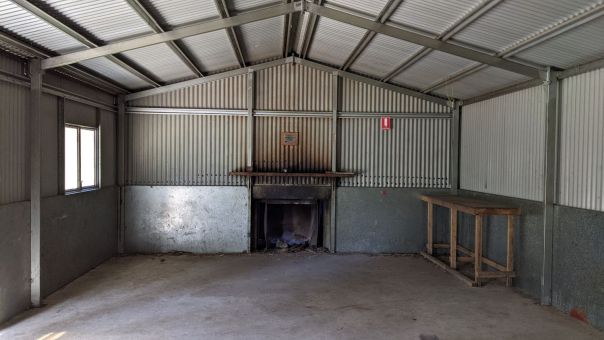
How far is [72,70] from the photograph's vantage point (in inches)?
250

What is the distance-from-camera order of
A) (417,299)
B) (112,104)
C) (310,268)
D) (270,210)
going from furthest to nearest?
1. (270,210)
2. (112,104)
3. (310,268)
4. (417,299)

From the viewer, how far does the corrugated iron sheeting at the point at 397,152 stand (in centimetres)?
917

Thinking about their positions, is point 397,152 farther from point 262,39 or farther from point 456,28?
point 456,28

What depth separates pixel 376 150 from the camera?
9.18 metres

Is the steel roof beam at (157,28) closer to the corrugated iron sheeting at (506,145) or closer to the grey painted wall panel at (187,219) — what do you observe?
the grey painted wall panel at (187,219)

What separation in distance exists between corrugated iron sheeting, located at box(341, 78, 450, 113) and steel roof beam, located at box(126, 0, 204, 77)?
10.6ft

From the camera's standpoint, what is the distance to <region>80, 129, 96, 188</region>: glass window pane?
292 inches

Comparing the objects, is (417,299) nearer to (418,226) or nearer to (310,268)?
(310,268)

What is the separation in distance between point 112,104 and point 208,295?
460cm

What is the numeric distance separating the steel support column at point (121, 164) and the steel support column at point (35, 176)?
310cm

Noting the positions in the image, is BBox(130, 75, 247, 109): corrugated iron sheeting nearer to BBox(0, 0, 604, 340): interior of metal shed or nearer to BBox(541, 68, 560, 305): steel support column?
BBox(0, 0, 604, 340): interior of metal shed

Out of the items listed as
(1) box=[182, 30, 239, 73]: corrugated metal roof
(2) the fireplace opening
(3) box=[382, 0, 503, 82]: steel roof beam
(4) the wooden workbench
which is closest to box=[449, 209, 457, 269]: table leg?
(4) the wooden workbench

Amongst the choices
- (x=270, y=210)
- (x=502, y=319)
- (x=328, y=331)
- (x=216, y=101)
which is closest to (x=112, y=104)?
(x=216, y=101)

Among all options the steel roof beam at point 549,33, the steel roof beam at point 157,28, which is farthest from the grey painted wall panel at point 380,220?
the steel roof beam at point 157,28
